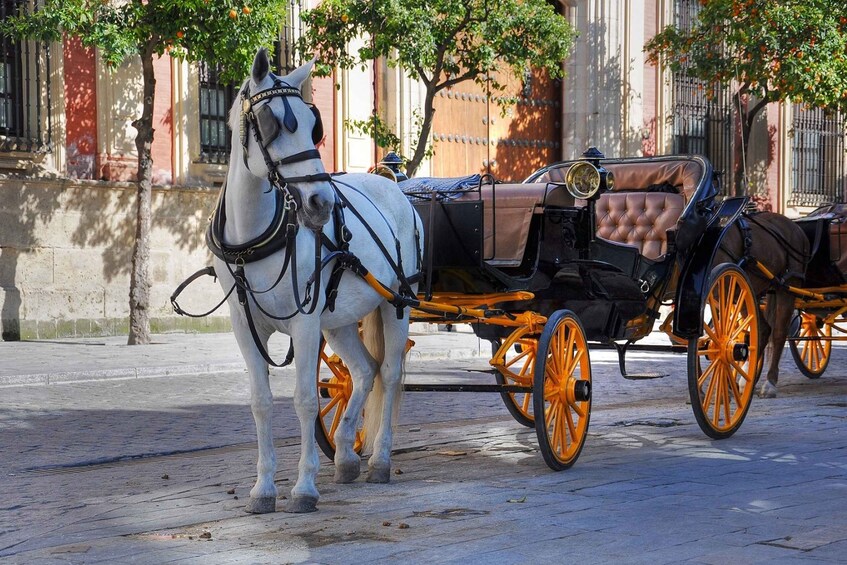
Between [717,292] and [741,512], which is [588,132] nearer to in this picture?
[717,292]

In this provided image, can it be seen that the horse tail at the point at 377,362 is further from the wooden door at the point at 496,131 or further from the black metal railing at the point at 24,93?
the wooden door at the point at 496,131

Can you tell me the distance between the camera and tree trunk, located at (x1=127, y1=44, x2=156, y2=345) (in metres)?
15.0

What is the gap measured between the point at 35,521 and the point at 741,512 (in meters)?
2.94

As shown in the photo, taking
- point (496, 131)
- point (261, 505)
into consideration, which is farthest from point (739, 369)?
point (496, 131)

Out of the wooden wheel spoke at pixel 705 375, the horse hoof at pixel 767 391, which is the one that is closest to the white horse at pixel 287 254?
the wooden wheel spoke at pixel 705 375

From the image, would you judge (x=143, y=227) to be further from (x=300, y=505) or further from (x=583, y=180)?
(x=300, y=505)

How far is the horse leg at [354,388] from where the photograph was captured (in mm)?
6246

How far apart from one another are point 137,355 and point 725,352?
742 centimetres

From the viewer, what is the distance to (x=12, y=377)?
11.4 meters

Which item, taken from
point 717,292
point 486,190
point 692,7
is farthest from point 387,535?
point 692,7

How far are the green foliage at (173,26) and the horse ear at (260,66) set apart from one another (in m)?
8.75

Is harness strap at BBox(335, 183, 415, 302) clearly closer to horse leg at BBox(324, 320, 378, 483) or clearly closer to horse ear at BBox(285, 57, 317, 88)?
horse leg at BBox(324, 320, 378, 483)

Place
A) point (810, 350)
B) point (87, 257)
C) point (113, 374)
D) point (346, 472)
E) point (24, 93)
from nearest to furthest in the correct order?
point (346, 472) → point (810, 350) → point (113, 374) → point (24, 93) → point (87, 257)

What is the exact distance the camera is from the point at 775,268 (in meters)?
10.3
